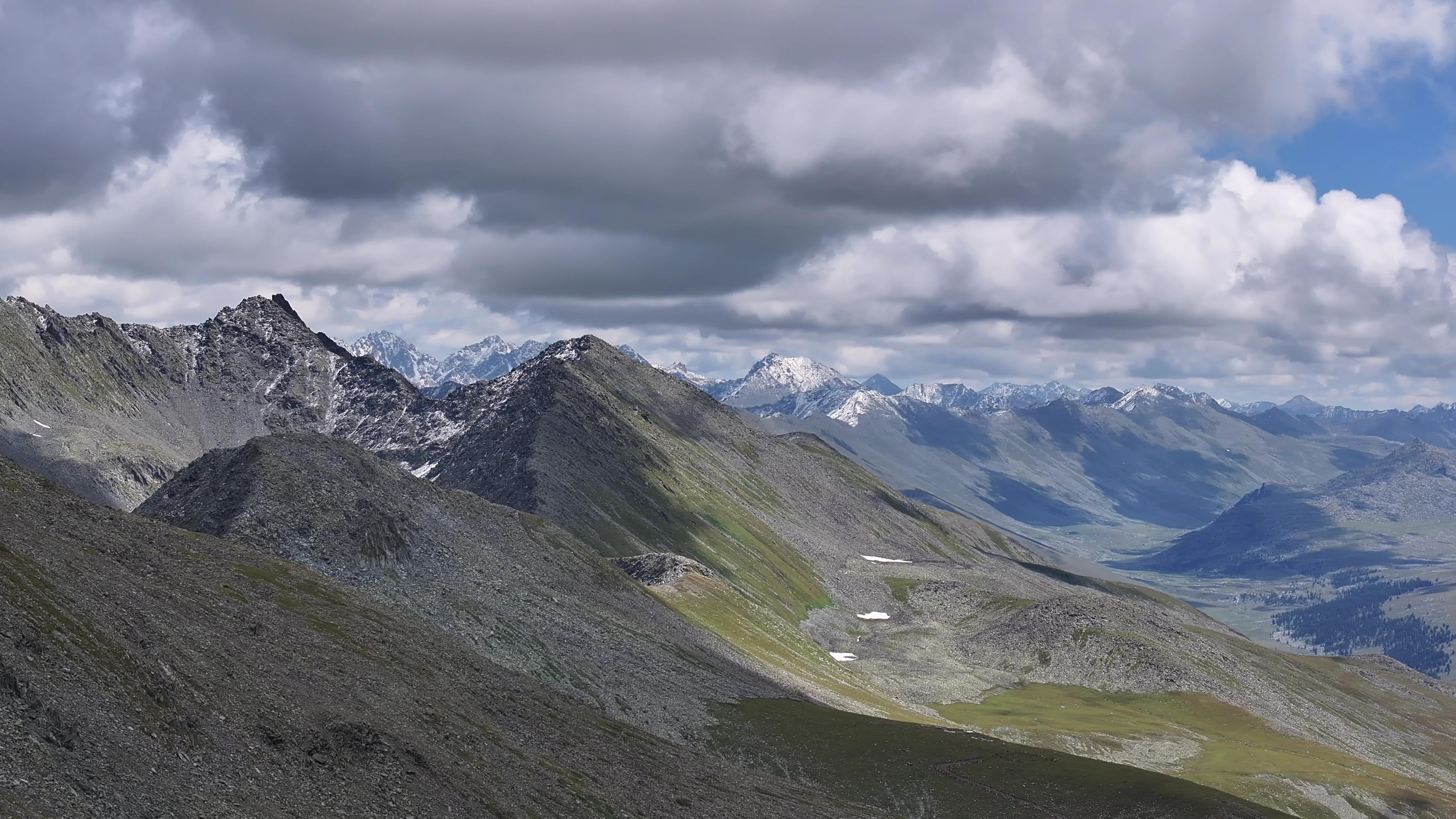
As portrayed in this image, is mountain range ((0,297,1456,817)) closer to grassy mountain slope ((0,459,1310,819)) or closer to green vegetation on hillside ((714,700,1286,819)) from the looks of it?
grassy mountain slope ((0,459,1310,819))

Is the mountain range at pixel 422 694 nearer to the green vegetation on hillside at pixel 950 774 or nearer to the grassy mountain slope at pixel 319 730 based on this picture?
the grassy mountain slope at pixel 319 730

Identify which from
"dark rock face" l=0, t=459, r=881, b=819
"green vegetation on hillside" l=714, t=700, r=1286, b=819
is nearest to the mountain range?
"dark rock face" l=0, t=459, r=881, b=819

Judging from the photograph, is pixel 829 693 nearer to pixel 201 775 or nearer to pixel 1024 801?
pixel 1024 801

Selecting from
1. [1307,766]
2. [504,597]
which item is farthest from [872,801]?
[1307,766]

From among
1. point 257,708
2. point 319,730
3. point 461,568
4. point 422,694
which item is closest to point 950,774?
point 422,694

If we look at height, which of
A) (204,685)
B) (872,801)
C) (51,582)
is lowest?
(872,801)

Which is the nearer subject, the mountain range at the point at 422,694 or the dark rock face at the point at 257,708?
the dark rock face at the point at 257,708

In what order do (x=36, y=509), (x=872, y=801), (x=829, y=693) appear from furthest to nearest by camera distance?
1. (x=829, y=693)
2. (x=872, y=801)
3. (x=36, y=509)

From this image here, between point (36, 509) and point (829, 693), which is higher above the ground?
point (36, 509)

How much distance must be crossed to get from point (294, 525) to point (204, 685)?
70.4 meters

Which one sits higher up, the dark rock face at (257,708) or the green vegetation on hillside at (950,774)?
the dark rock face at (257,708)

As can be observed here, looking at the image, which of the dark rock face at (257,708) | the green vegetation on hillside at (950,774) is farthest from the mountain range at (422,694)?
the green vegetation on hillside at (950,774)

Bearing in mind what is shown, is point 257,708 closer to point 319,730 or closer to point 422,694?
point 319,730

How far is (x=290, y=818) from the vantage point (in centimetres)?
6278
